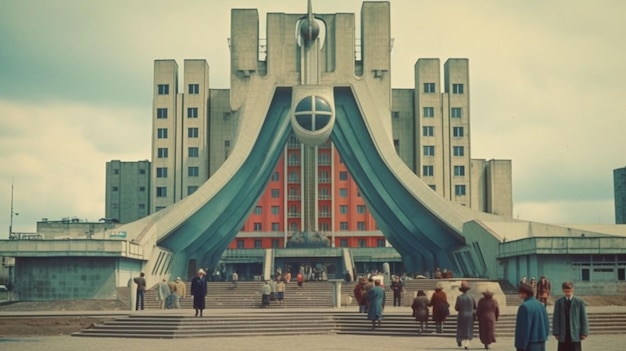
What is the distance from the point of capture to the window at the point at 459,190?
61.7 meters

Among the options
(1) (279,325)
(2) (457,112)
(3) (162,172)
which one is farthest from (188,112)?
(1) (279,325)

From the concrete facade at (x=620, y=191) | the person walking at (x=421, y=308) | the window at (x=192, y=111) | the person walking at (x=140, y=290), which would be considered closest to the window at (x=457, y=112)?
the window at (x=192, y=111)

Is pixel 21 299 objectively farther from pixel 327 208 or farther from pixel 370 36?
pixel 327 208

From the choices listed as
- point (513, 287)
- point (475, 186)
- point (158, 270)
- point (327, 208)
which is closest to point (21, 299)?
point (158, 270)

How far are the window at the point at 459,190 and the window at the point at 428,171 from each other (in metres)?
2.02

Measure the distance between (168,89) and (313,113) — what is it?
53.0 ft

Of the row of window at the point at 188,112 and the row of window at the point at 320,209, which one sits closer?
the row of window at the point at 188,112

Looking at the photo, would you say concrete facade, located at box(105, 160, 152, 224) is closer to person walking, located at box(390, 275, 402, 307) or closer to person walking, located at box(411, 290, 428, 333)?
person walking, located at box(390, 275, 402, 307)

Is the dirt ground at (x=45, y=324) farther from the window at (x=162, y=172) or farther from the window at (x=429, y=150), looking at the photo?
the window at (x=429, y=150)

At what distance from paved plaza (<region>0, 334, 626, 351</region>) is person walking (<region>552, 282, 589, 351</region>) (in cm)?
656

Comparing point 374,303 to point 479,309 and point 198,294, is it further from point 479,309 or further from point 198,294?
point 479,309

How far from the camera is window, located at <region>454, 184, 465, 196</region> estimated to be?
61688 mm

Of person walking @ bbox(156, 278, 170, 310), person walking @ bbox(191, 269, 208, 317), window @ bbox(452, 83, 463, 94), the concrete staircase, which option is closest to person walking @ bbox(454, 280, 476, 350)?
the concrete staircase

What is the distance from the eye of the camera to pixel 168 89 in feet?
197
